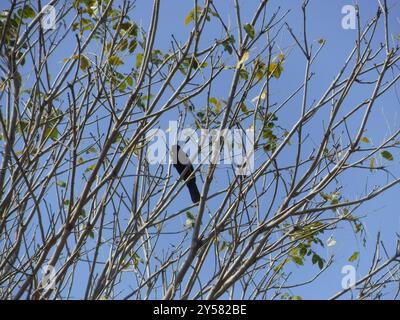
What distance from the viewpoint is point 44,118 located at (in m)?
4.61

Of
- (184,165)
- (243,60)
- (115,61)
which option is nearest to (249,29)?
(243,60)

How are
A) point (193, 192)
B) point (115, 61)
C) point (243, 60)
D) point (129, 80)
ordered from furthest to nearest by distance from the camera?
point (193, 192)
point (129, 80)
point (115, 61)
point (243, 60)

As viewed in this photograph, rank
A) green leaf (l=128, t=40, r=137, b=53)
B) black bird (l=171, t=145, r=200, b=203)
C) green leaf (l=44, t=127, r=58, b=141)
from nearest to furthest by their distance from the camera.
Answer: green leaf (l=44, t=127, r=58, b=141) < black bird (l=171, t=145, r=200, b=203) < green leaf (l=128, t=40, r=137, b=53)

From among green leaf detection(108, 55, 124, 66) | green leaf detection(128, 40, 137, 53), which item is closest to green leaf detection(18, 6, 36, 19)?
green leaf detection(108, 55, 124, 66)

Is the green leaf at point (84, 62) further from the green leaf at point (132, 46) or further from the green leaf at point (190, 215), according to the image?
the green leaf at point (190, 215)

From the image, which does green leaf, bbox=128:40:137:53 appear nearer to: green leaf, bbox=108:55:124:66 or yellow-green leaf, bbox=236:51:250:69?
green leaf, bbox=108:55:124:66

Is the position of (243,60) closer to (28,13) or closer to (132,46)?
(132,46)

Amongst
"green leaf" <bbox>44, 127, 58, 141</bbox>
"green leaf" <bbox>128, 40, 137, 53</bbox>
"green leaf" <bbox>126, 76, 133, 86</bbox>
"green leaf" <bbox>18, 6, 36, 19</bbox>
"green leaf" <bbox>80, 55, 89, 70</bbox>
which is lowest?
"green leaf" <bbox>44, 127, 58, 141</bbox>

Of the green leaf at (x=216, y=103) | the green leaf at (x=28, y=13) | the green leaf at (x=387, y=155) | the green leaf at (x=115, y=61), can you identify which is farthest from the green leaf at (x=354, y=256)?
the green leaf at (x=28, y=13)

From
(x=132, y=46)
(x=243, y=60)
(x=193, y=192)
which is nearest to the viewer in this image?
(x=243, y=60)

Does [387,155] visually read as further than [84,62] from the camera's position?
No

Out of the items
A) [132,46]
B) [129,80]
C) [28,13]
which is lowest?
[129,80]
